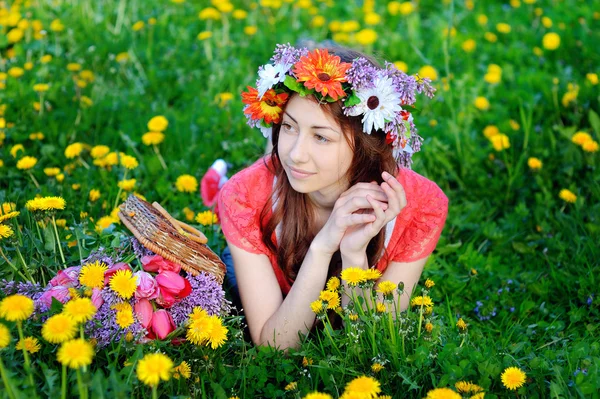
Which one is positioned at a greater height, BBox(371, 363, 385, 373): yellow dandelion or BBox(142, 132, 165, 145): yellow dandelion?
BBox(142, 132, 165, 145): yellow dandelion

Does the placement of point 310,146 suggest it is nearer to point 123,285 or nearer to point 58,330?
point 123,285

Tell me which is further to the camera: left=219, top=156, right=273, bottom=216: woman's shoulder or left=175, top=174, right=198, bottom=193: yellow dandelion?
left=175, top=174, right=198, bottom=193: yellow dandelion

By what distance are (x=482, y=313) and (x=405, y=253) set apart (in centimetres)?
54

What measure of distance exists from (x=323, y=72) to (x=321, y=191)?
1.62 ft

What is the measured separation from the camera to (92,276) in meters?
2.09

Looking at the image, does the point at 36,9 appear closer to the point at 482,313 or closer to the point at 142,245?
the point at 142,245

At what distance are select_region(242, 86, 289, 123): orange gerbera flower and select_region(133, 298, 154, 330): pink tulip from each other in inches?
28.4

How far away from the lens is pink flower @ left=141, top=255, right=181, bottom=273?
2.34 m

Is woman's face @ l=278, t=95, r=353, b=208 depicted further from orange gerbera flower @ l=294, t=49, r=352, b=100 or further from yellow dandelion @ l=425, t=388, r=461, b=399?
yellow dandelion @ l=425, t=388, r=461, b=399

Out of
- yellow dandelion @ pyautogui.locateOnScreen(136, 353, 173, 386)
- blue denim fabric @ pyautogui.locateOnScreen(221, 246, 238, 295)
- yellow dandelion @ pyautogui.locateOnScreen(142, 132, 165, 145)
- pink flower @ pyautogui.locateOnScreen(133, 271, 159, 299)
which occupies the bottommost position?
blue denim fabric @ pyautogui.locateOnScreen(221, 246, 238, 295)

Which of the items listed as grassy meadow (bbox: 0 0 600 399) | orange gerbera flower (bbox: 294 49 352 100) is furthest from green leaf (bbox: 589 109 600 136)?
orange gerbera flower (bbox: 294 49 352 100)

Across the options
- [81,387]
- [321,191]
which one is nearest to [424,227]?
[321,191]

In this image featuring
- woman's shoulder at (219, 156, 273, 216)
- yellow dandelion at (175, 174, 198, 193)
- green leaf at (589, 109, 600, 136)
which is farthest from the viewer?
green leaf at (589, 109, 600, 136)

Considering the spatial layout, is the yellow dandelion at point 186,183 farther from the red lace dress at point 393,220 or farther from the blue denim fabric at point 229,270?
the red lace dress at point 393,220
